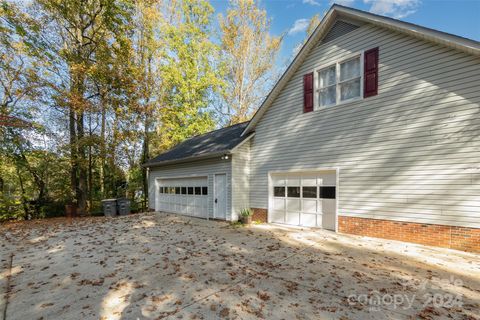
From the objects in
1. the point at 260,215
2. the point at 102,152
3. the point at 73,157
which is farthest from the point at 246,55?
the point at 260,215

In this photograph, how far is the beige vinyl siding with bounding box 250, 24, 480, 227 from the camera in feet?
17.9

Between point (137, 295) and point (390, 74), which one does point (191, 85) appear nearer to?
point (390, 74)

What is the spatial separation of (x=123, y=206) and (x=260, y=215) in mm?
8763

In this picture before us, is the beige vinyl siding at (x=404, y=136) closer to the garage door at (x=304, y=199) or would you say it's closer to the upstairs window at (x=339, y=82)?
the upstairs window at (x=339, y=82)

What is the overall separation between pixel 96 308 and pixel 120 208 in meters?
11.5

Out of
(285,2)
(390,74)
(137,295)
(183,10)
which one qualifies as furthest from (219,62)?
(137,295)

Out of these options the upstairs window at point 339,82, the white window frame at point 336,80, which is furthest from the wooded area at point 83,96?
the upstairs window at point 339,82

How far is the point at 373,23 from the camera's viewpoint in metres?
6.95

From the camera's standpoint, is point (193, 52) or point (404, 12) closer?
point (404, 12)

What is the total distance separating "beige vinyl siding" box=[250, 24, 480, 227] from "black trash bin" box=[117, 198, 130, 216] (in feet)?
34.8

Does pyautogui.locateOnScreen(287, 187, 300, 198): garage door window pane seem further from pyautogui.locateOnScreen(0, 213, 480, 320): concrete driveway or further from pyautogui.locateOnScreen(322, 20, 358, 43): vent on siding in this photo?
pyautogui.locateOnScreen(322, 20, 358, 43): vent on siding

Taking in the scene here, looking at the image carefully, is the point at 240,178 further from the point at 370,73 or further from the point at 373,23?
the point at 373,23

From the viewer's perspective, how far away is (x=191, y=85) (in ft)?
69.1

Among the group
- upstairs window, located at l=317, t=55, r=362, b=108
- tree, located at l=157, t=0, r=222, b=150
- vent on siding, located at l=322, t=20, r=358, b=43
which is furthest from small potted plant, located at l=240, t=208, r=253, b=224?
tree, located at l=157, t=0, r=222, b=150
